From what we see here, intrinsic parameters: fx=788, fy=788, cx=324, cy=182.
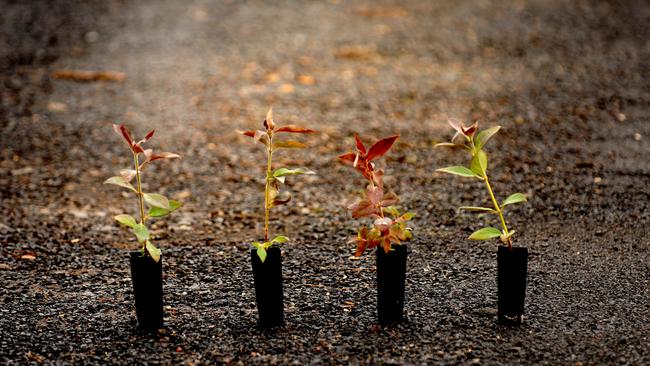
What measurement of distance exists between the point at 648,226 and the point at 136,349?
6.52ft

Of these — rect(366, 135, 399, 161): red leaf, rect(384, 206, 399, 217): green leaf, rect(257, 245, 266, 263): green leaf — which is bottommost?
rect(257, 245, 266, 263): green leaf

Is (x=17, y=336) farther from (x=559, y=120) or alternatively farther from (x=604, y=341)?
(x=559, y=120)

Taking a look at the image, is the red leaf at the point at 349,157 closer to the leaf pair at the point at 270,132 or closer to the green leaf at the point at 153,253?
the leaf pair at the point at 270,132

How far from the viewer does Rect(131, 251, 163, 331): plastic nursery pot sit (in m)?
2.22

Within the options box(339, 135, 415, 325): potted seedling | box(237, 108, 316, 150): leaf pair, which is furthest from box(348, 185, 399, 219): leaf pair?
box(237, 108, 316, 150): leaf pair

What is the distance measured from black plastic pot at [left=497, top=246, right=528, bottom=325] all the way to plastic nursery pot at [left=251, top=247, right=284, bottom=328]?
63 cm

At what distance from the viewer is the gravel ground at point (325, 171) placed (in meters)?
2.25

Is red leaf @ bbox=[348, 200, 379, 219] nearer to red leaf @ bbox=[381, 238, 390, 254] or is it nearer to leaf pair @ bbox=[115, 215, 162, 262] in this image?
red leaf @ bbox=[381, 238, 390, 254]

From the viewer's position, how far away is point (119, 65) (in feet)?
17.7

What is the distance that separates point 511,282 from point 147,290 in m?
1.03

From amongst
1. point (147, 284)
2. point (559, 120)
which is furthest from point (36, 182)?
point (559, 120)

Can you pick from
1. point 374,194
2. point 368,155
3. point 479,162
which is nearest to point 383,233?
point 374,194

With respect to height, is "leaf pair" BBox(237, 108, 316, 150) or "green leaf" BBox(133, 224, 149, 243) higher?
"leaf pair" BBox(237, 108, 316, 150)

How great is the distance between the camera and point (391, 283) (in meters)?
2.24
